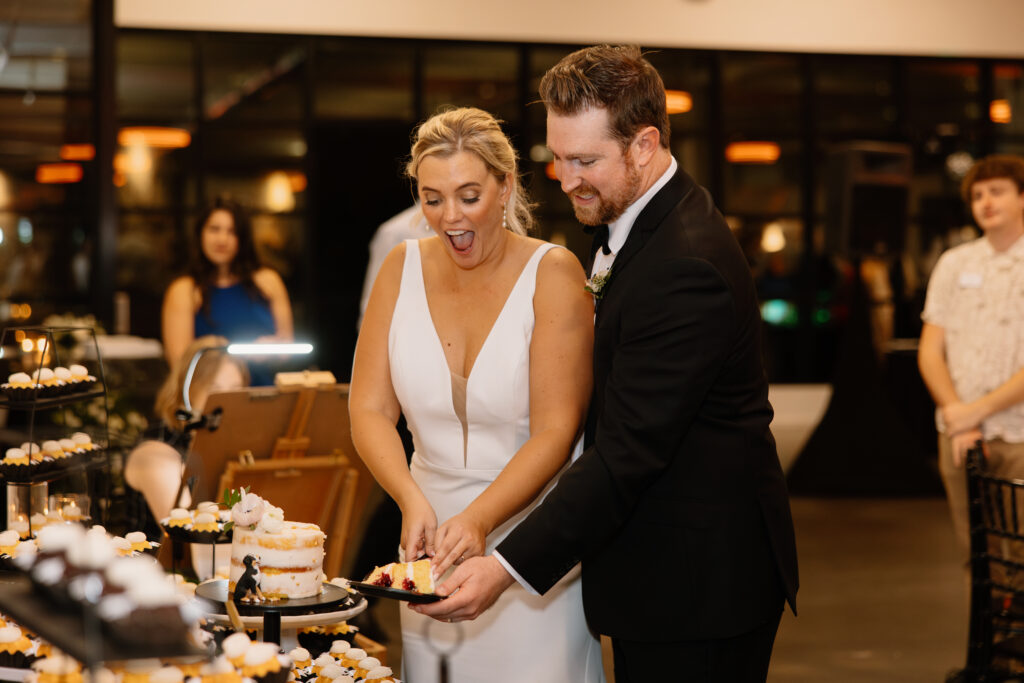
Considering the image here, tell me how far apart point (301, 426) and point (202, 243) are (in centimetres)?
174

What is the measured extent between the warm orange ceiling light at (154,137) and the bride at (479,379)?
7517mm

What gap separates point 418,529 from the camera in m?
2.26

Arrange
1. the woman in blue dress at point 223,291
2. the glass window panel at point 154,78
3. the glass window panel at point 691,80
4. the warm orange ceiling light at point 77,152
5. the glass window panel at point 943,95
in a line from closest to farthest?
the woman in blue dress at point 223,291 < the warm orange ceiling light at point 77,152 < the glass window panel at point 154,78 < the glass window panel at point 691,80 < the glass window panel at point 943,95

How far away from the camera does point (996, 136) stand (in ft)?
37.0

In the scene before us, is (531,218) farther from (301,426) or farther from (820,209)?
(820,209)

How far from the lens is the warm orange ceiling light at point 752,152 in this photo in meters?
11.0

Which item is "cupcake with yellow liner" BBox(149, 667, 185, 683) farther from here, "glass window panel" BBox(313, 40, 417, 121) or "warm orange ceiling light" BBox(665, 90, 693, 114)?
"warm orange ceiling light" BBox(665, 90, 693, 114)

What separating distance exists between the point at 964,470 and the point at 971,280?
2.53 feet

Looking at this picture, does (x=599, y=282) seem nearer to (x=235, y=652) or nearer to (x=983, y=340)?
(x=235, y=652)

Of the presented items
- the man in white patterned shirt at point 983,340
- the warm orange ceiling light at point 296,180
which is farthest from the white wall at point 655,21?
the man in white patterned shirt at point 983,340

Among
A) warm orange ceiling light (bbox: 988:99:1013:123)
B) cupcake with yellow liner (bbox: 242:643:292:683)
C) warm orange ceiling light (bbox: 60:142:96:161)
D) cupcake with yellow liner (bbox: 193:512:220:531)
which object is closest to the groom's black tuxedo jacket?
cupcake with yellow liner (bbox: 242:643:292:683)

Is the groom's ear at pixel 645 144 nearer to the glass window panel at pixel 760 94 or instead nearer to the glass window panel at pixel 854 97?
the glass window panel at pixel 760 94

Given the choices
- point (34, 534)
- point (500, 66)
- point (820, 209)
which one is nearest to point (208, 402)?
point (34, 534)

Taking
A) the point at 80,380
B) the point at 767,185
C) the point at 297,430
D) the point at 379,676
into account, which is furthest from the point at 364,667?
the point at 767,185
